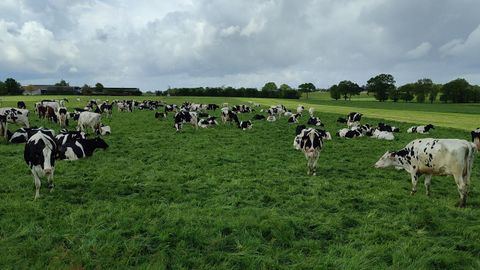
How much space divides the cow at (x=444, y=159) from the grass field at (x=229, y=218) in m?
0.66

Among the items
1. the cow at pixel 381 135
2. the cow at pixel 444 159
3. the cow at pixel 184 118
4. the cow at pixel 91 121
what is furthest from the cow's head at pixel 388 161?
the cow at pixel 91 121

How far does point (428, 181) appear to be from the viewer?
12047mm

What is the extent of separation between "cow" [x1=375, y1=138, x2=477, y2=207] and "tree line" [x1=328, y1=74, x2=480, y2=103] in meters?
117

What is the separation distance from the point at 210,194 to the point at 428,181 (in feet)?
23.0

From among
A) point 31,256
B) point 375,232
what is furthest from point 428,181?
point 31,256

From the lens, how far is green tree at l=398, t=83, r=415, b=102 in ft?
396

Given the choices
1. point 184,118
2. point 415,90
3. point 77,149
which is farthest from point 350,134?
point 415,90

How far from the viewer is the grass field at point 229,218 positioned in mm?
6949

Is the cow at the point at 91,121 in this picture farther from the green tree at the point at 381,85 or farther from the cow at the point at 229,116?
the green tree at the point at 381,85

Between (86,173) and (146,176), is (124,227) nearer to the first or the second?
(146,176)

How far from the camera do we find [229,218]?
29.1ft

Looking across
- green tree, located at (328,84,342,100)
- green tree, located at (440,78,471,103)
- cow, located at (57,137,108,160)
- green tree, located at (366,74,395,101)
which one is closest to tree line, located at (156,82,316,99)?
green tree, located at (328,84,342,100)

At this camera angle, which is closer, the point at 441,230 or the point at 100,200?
the point at 441,230

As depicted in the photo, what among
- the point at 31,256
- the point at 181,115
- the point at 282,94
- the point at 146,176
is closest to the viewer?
the point at 31,256
